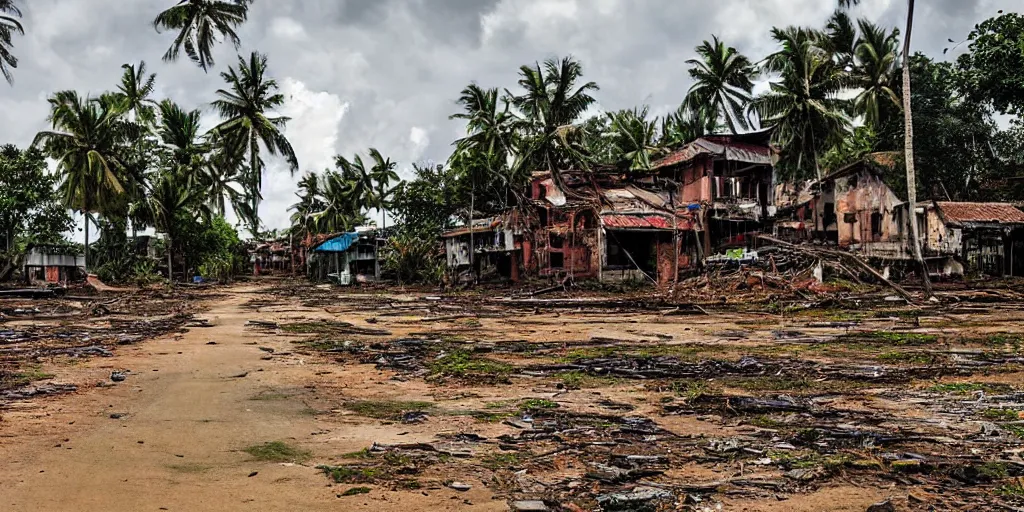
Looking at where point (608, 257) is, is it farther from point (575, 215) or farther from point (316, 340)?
point (316, 340)

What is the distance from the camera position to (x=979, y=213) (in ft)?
100

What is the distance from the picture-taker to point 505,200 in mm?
40156

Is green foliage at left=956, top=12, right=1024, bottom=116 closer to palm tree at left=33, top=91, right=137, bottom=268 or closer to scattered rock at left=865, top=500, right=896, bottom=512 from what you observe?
scattered rock at left=865, top=500, right=896, bottom=512

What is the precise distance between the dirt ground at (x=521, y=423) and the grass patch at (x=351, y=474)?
0.03 m

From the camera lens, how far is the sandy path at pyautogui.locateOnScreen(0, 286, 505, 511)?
14.0 feet

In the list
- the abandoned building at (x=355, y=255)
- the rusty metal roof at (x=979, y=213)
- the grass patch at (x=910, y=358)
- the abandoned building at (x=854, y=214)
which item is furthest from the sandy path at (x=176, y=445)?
the abandoned building at (x=355, y=255)

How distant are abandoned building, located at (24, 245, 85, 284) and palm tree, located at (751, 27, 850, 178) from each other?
40.2m

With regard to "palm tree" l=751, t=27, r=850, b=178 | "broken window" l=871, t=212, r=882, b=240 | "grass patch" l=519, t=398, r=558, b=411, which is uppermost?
"palm tree" l=751, t=27, r=850, b=178

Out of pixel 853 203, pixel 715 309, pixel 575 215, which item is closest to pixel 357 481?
pixel 715 309

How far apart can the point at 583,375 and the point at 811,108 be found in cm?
3044

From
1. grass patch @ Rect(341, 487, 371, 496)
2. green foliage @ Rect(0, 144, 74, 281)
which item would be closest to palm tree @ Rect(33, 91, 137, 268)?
green foliage @ Rect(0, 144, 74, 281)

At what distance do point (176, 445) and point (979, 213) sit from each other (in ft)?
114

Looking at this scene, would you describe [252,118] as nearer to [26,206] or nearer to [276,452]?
[26,206]

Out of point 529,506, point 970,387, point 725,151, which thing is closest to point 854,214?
point 725,151
